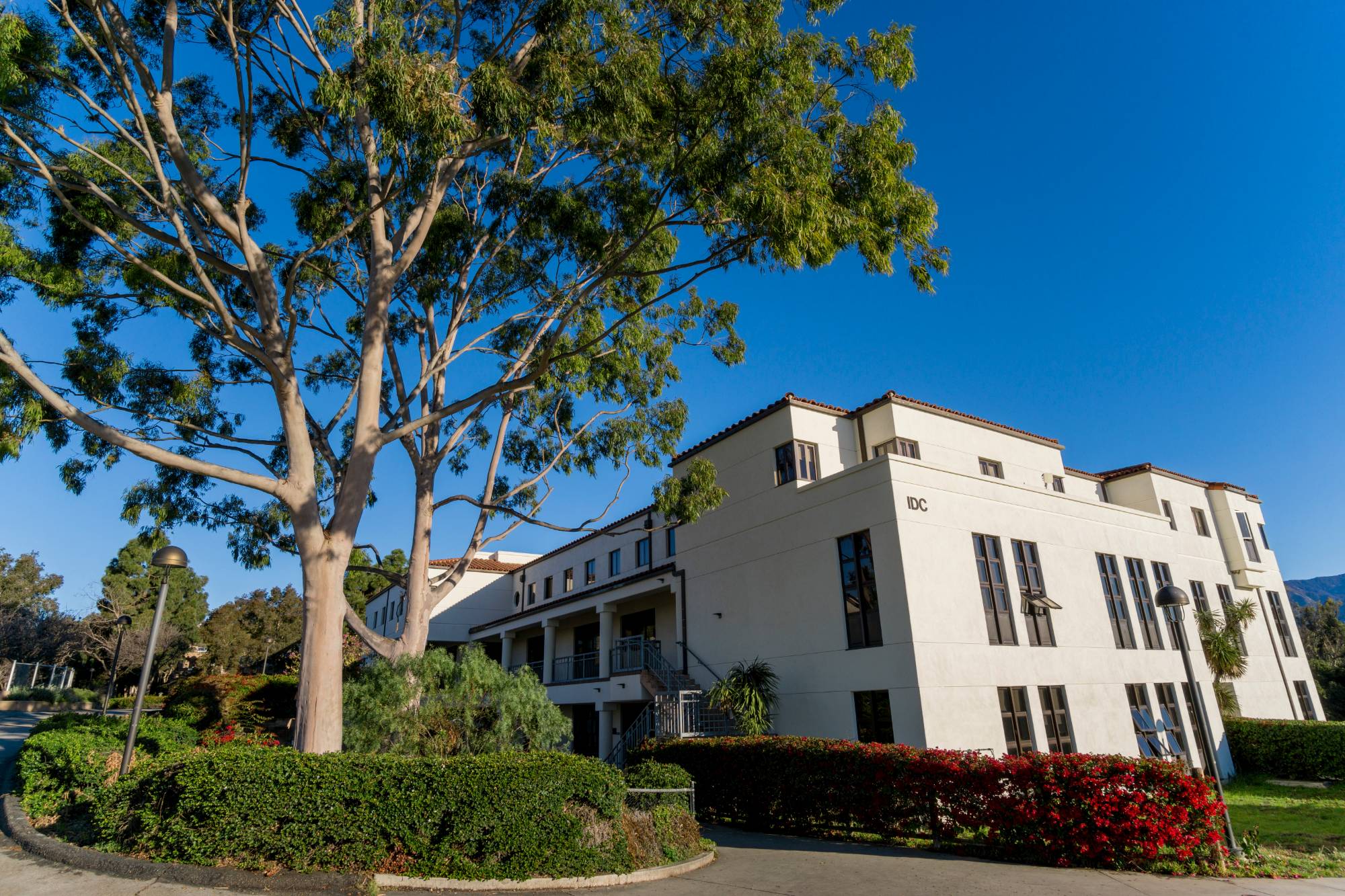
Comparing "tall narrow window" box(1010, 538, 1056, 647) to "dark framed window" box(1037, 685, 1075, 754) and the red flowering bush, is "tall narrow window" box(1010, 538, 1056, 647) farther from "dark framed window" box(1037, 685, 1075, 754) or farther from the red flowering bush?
the red flowering bush

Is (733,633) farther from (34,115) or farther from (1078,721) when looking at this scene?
(34,115)

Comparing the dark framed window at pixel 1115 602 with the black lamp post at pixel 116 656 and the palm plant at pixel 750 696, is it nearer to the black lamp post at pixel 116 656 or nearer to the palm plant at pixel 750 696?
the palm plant at pixel 750 696

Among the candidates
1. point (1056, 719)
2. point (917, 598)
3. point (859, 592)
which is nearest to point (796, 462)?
point (859, 592)

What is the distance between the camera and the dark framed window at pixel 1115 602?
17828mm

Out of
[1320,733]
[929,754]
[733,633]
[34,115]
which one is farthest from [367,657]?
[1320,733]

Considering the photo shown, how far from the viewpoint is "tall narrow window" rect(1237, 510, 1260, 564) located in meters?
26.3

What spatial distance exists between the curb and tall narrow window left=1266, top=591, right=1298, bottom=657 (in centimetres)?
2732

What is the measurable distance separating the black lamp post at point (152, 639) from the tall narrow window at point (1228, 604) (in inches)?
1058

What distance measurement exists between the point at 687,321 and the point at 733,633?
26.4 feet

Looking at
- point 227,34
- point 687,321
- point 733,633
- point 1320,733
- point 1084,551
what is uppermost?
point 227,34

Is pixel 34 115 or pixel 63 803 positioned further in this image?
pixel 34 115

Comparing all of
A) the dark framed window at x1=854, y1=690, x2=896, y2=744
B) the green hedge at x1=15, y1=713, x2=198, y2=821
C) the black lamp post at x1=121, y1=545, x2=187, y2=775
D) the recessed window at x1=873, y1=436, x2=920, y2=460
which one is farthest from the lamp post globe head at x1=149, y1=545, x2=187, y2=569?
the recessed window at x1=873, y1=436, x2=920, y2=460

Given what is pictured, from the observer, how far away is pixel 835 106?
11.3m

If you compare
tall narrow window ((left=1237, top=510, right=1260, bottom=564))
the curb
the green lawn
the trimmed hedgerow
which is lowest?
the green lawn
